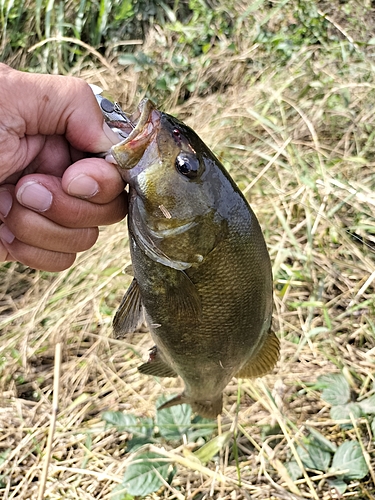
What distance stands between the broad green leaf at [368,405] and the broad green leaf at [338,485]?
0.33m

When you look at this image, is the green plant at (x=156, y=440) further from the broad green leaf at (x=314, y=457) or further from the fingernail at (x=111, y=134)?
the fingernail at (x=111, y=134)

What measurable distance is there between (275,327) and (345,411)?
65 centimetres

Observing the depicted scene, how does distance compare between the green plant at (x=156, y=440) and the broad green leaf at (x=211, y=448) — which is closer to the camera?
the green plant at (x=156, y=440)

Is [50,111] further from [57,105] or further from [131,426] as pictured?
[131,426]

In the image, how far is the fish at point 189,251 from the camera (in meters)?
1.34

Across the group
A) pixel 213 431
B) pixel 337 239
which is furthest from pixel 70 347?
pixel 337 239

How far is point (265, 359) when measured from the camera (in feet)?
5.72

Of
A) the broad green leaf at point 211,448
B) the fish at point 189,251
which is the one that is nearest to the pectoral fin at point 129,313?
the fish at point 189,251

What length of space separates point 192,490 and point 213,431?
0.91 feet

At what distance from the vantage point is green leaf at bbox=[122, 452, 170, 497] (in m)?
2.21

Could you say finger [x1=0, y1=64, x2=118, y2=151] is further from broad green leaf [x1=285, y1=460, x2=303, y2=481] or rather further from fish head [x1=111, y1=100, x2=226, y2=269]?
broad green leaf [x1=285, y1=460, x2=303, y2=481]

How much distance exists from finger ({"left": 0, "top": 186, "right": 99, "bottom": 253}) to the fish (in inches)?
10.9

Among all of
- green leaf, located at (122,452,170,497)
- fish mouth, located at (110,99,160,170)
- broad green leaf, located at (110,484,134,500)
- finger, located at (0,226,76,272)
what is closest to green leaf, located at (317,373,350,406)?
green leaf, located at (122,452,170,497)

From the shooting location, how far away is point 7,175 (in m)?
1.67
